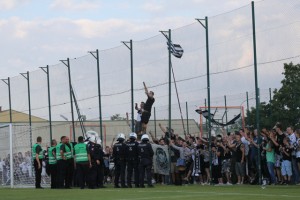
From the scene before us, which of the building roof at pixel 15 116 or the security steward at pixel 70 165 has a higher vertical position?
the building roof at pixel 15 116

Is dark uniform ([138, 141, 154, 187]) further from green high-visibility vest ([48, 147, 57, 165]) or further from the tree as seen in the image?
the tree

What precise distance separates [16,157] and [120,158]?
25.4ft

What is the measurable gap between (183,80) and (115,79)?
545cm

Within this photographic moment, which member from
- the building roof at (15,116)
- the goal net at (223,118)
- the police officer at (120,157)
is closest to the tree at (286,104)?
the goal net at (223,118)

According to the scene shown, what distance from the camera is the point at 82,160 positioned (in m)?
28.0

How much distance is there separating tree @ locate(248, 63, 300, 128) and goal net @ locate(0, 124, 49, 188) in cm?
992

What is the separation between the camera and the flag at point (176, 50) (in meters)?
30.4

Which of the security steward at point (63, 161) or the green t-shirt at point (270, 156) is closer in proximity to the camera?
the green t-shirt at point (270, 156)

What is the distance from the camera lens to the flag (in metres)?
30.4

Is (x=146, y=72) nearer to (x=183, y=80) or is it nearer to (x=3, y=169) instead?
(x=183, y=80)

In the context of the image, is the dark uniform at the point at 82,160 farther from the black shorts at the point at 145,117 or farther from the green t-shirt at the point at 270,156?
the green t-shirt at the point at 270,156

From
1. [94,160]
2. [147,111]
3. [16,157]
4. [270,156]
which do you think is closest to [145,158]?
[94,160]

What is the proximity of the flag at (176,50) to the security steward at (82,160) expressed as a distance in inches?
211

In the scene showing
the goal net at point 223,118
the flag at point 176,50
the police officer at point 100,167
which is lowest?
the police officer at point 100,167
